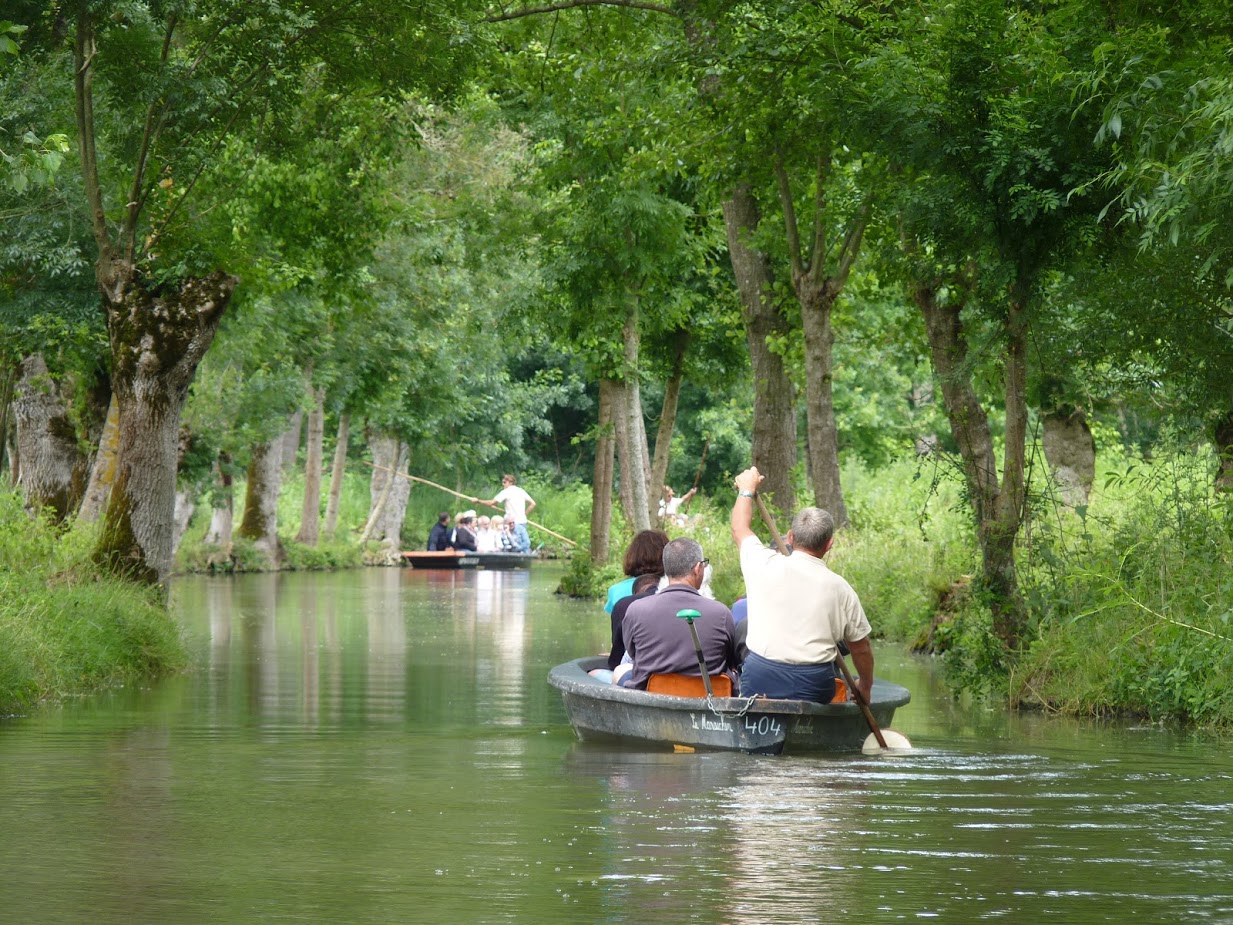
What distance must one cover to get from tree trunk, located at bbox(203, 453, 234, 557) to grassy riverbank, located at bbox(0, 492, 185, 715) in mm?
21653

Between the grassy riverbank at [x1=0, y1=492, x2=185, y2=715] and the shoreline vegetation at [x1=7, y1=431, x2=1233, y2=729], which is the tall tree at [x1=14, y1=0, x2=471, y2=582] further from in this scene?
the shoreline vegetation at [x1=7, y1=431, x2=1233, y2=729]

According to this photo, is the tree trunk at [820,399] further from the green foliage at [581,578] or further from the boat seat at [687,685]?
the green foliage at [581,578]

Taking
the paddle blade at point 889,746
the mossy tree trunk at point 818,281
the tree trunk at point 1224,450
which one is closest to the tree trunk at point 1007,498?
the tree trunk at point 1224,450

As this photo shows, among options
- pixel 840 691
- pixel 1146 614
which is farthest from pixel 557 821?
pixel 1146 614

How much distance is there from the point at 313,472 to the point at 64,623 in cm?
3323

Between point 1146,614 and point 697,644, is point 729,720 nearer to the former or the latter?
point 697,644

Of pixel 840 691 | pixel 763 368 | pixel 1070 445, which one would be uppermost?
pixel 763 368

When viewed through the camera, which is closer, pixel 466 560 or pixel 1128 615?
pixel 1128 615

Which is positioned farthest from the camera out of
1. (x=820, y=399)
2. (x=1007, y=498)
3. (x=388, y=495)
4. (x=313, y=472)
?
(x=388, y=495)

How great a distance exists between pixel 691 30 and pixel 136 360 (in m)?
8.51

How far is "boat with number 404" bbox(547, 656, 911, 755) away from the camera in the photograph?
11.8 m

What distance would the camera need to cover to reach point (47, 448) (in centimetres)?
2733

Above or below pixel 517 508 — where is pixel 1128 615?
below

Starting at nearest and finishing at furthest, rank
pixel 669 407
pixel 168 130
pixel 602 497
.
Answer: pixel 168 130 < pixel 669 407 < pixel 602 497
